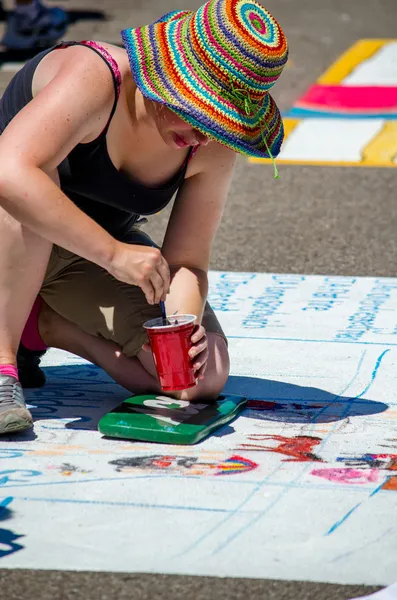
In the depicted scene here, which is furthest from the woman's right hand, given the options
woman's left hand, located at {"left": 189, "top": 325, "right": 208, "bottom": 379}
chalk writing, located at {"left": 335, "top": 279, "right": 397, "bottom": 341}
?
chalk writing, located at {"left": 335, "top": 279, "right": 397, "bottom": 341}

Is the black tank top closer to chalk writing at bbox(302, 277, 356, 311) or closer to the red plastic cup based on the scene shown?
the red plastic cup

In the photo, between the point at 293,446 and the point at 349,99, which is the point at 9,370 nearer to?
the point at 293,446

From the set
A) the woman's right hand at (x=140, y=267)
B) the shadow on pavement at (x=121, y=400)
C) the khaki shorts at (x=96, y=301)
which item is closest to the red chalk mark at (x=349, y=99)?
the shadow on pavement at (x=121, y=400)

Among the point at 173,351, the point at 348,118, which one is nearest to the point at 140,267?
the point at 173,351

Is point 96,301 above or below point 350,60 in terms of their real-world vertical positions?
below

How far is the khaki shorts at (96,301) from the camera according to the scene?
9.87ft

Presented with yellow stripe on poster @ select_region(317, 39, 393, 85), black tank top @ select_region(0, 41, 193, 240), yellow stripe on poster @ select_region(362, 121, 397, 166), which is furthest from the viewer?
yellow stripe on poster @ select_region(317, 39, 393, 85)

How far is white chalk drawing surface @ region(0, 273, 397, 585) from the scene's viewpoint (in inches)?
85.0

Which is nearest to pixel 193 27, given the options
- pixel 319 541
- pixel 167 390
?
pixel 167 390

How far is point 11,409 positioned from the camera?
2.71 m

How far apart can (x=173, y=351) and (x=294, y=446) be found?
36 centimetres

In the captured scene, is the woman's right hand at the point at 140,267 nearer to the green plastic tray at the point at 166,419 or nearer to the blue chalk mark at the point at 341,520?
the green plastic tray at the point at 166,419

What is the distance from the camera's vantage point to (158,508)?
2359 mm

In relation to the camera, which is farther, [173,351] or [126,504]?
[173,351]
